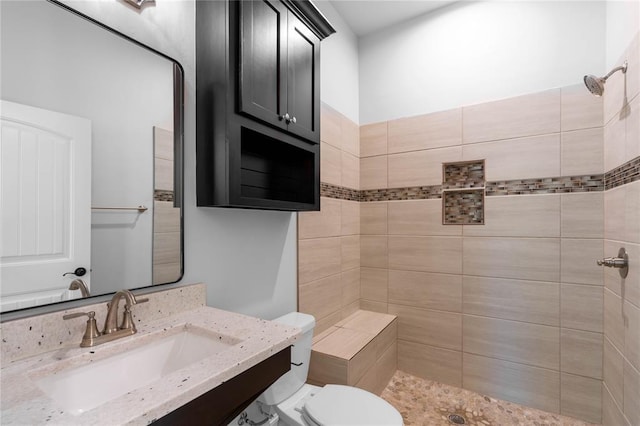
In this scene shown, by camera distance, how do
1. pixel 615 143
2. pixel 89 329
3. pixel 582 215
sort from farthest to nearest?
pixel 582 215 < pixel 615 143 < pixel 89 329

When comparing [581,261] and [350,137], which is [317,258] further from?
[581,261]

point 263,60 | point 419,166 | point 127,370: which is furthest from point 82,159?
point 419,166

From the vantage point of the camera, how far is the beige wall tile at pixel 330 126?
2264 millimetres

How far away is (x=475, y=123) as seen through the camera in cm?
229

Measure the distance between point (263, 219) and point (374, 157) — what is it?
53.0 inches

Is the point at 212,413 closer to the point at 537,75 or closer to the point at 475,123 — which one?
the point at 475,123

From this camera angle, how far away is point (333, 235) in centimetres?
237

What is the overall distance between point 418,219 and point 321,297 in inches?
38.8

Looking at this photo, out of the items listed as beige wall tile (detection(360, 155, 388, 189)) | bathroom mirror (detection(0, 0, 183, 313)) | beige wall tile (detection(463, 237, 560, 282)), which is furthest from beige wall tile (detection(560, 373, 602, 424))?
bathroom mirror (detection(0, 0, 183, 313))

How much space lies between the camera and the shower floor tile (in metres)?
1.96

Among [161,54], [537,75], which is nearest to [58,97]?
[161,54]

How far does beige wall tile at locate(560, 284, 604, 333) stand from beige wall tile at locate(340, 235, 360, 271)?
143 cm

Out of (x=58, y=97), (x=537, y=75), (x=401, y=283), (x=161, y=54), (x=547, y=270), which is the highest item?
(x=537, y=75)

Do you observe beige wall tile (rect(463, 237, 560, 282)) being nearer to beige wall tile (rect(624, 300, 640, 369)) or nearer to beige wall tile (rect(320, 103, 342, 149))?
beige wall tile (rect(624, 300, 640, 369))
